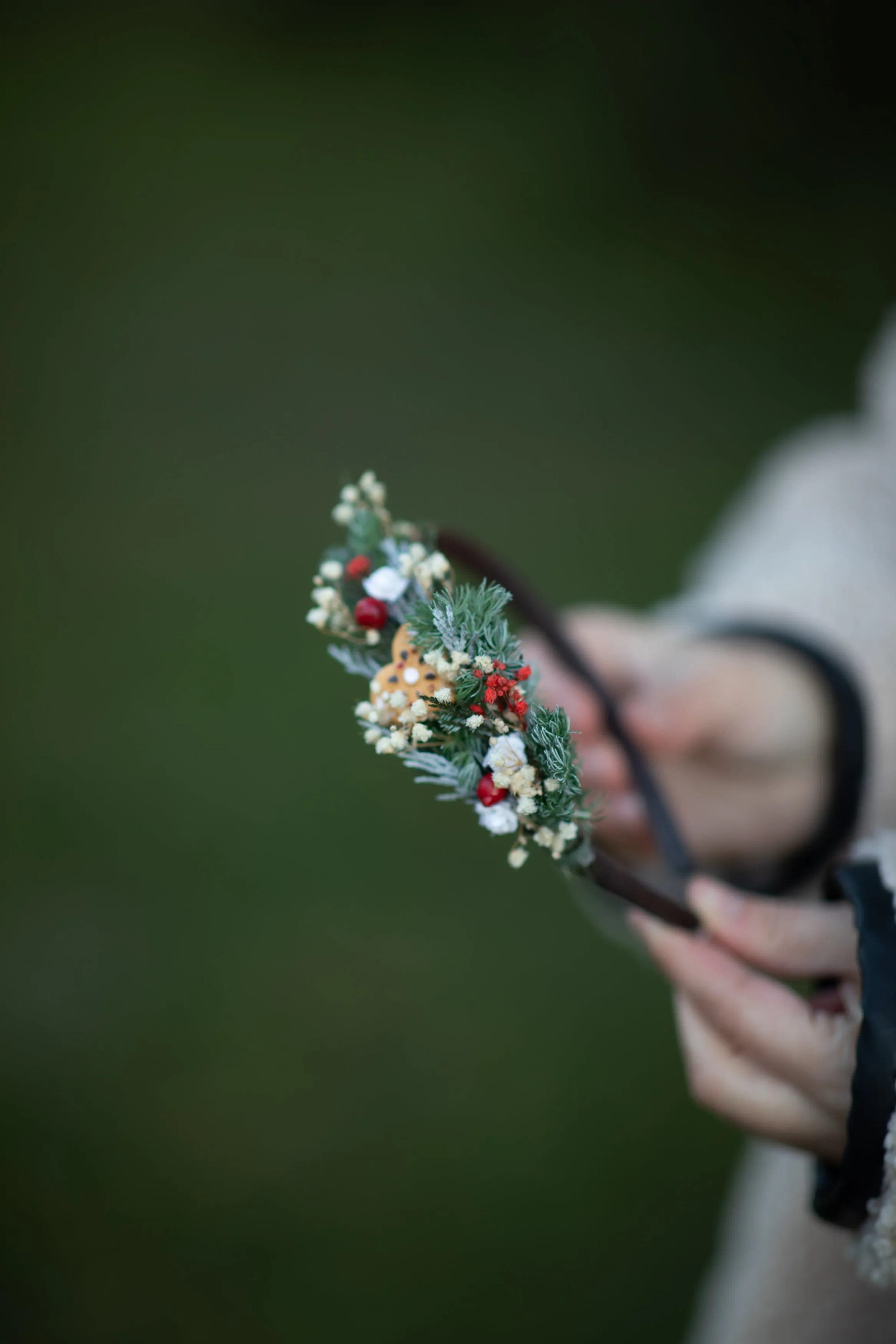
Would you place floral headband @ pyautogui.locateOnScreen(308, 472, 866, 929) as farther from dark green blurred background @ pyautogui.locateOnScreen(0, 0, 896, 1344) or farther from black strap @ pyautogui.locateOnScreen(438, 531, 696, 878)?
dark green blurred background @ pyautogui.locateOnScreen(0, 0, 896, 1344)

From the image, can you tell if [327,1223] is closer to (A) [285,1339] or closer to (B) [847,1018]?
(A) [285,1339]

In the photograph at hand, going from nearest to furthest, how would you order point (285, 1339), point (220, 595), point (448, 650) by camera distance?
point (448, 650) < point (285, 1339) < point (220, 595)

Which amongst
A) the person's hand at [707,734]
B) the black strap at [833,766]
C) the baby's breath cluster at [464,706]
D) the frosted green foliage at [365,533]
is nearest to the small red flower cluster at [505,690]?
the baby's breath cluster at [464,706]

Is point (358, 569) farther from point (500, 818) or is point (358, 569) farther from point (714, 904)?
point (714, 904)

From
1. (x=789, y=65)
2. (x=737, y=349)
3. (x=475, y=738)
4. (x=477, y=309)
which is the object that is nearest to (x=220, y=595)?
(x=477, y=309)

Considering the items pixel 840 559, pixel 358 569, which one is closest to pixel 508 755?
pixel 358 569

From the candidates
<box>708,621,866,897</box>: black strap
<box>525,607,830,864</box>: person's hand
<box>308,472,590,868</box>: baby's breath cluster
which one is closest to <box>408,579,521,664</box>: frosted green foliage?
<box>308,472,590,868</box>: baby's breath cluster

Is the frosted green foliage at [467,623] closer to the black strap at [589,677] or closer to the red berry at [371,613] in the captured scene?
the red berry at [371,613]
